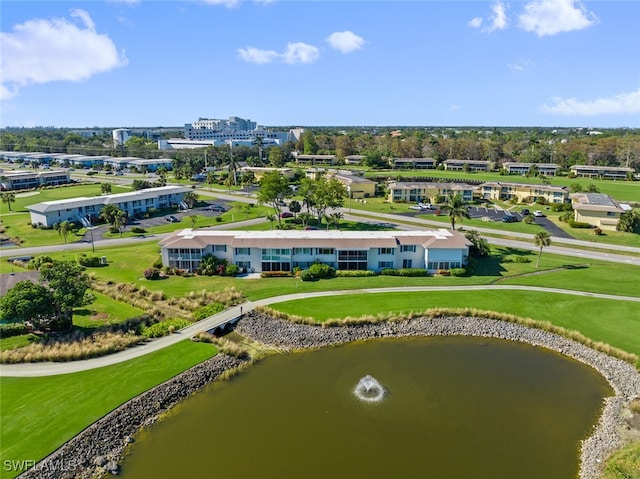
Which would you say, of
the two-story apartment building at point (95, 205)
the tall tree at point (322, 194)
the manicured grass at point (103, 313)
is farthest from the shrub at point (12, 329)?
the tall tree at point (322, 194)

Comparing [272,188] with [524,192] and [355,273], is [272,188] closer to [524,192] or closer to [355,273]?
[355,273]

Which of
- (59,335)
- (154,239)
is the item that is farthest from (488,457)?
(154,239)

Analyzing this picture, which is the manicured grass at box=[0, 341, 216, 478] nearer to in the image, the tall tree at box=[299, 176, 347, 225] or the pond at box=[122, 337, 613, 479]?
the pond at box=[122, 337, 613, 479]

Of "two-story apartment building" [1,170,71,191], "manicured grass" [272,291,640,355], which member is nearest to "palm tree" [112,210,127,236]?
"manicured grass" [272,291,640,355]

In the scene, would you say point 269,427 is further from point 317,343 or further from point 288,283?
point 288,283

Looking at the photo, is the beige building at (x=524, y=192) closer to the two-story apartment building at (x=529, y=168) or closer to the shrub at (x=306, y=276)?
the two-story apartment building at (x=529, y=168)

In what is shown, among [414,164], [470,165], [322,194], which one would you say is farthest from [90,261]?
[470,165]
